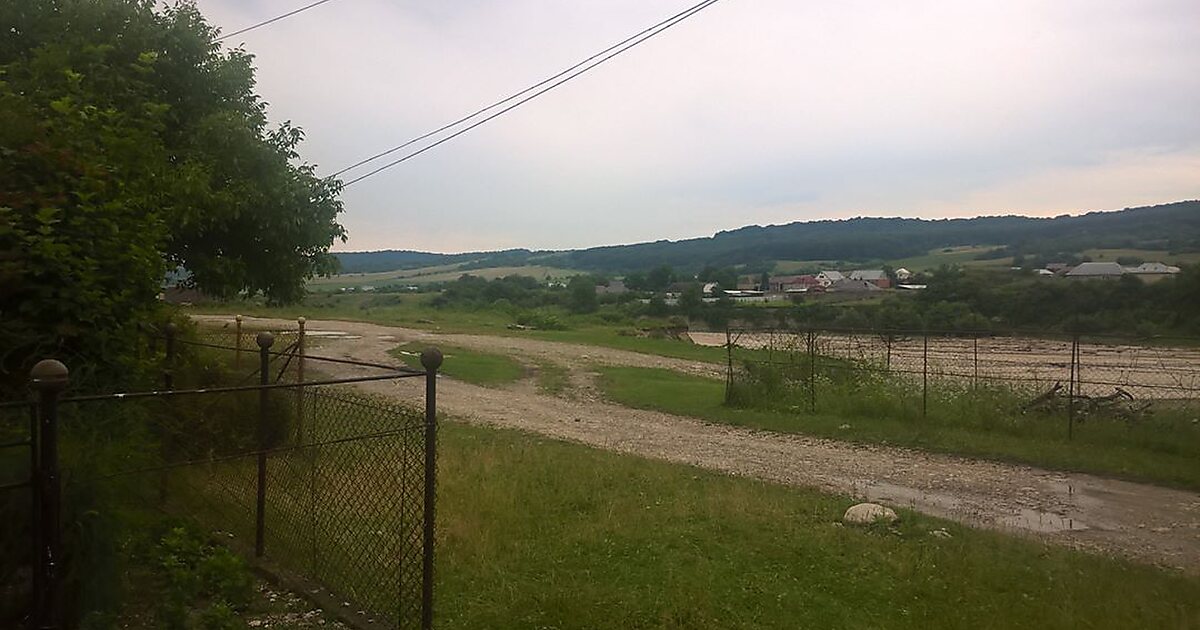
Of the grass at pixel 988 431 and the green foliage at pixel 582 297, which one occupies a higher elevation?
the green foliage at pixel 582 297

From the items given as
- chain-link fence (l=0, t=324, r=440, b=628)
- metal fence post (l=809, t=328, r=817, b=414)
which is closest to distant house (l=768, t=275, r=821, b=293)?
metal fence post (l=809, t=328, r=817, b=414)

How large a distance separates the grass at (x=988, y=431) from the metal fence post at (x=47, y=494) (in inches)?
470

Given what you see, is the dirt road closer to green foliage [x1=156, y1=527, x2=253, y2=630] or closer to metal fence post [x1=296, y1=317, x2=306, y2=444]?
metal fence post [x1=296, y1=317, x2=306, y2=444]

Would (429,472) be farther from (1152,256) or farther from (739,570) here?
(1152,256)

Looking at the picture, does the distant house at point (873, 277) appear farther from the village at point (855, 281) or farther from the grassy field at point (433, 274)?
the grassy field at point (433, 274)

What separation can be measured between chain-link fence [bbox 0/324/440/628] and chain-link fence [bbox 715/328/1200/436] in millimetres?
10882

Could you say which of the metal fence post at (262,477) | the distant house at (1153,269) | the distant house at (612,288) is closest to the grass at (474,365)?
the metal fence post at (262,477)

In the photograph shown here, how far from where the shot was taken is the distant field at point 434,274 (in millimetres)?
91125

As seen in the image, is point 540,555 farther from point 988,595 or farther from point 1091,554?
point 1091,554

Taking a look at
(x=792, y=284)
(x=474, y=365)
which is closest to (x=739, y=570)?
(x=474, y=365)

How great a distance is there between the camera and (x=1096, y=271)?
2383 cm

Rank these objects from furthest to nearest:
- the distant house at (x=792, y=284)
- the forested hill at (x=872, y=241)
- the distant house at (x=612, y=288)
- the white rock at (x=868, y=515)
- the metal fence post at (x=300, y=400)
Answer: the distant house at (x=612, y=288) → the distant house at (x=792, y=284) → the forested hill at (x=872, y=241) → the white rock at (x=868, y=515) → the metal fence post at (x=300, y=400)

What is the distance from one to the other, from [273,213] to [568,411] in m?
7.00

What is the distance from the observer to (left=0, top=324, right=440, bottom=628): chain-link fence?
359 centimetres
